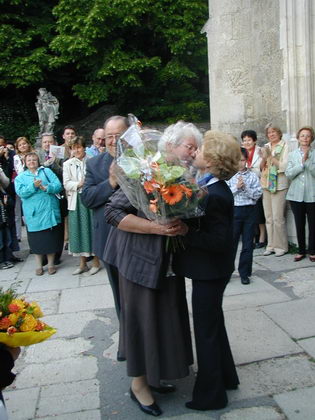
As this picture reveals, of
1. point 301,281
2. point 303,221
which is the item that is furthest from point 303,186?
point 301,281

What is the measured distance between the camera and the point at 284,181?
7094mm

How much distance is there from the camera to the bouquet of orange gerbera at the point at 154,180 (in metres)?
2.54

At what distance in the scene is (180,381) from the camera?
11.5 ft

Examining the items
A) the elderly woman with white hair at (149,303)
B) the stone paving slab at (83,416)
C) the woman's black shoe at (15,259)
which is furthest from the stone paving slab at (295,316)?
the woman's black shoe at (15,259)

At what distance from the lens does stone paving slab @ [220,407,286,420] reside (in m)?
3.01

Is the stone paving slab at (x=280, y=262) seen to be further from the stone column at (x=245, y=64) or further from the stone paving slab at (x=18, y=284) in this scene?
the stone paving slab at (x=18, y=284)

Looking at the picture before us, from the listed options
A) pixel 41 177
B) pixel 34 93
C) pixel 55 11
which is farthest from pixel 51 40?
pixel 41 177

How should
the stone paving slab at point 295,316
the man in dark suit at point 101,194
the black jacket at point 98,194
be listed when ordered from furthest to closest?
the stone paving slab at point 295,316, the black jacket at point 98,194, the man in dark suit at point 101,194

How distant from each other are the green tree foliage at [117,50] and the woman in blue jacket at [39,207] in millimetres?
14839

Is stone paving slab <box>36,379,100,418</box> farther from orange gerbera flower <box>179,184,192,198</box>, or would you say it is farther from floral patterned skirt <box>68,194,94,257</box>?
floral patterned skirt <box>68,194,94,257</box>

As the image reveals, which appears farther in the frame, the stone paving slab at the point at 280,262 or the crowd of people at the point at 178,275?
the stone paving slab at the point at 280,262

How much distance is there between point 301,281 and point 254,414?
9.67 ft

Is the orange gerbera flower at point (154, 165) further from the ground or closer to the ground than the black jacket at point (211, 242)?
further from the ground

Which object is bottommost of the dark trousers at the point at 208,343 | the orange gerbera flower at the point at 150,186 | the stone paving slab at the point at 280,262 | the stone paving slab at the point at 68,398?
the stone paving slab at the point at 68,398
